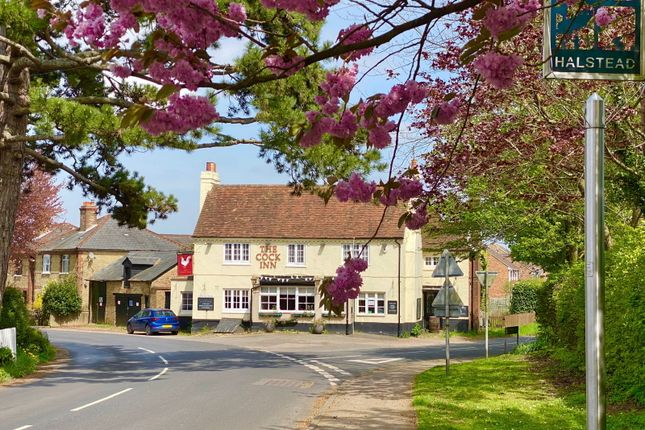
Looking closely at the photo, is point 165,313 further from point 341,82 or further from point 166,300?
point 341,82

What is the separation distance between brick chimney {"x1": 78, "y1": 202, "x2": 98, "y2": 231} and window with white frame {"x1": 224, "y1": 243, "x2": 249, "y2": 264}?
19530mm

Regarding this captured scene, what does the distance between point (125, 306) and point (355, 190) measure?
5235 cm

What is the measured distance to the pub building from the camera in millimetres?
45875

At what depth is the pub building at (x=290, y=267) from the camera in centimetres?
4588

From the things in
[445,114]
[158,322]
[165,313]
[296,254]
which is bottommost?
[158,322]

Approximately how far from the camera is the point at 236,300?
4794 cm

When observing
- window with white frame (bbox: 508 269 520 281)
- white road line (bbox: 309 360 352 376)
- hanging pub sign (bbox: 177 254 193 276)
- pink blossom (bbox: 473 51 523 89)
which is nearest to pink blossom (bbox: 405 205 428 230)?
pink blossom (bbox: 473 51 523 89)

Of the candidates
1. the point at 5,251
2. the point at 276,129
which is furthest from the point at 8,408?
the point at 276,129

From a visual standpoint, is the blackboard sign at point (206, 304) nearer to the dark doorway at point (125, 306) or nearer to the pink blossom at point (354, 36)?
the dark doorway at point (125, 306)

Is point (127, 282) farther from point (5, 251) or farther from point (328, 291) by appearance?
point (328, 291)

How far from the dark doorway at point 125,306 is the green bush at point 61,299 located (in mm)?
3157

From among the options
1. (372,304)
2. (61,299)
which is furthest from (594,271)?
(61,299)

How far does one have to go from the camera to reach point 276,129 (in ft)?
62.9

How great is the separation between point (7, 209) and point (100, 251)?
139 feet
